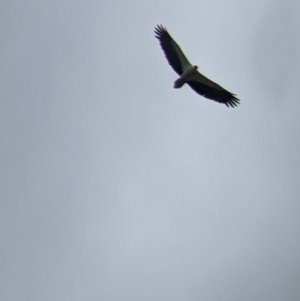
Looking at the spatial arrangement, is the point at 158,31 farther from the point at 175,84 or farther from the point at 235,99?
the point at 235,99

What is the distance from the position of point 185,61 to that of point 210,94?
3326mm

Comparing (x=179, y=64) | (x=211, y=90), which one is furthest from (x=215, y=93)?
(x=179, y=64)

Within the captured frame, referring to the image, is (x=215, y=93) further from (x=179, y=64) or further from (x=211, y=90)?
(x=179, y=64)

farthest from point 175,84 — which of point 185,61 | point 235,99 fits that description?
point 235,99

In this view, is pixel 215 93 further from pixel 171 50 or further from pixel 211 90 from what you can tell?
pixel 171 50

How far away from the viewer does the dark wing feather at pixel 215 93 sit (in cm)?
4401

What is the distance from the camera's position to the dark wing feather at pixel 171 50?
42.5 m

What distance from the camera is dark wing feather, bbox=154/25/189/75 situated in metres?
42.5

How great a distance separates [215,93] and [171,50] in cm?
458

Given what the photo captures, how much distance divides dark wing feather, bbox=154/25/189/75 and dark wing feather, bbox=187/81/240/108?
5.73ft

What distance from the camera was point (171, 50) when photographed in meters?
42.7

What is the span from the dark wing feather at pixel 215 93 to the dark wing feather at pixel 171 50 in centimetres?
175

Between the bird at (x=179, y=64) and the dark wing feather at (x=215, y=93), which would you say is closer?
the bird at (x=179, y=64)

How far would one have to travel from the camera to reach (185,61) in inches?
1682
